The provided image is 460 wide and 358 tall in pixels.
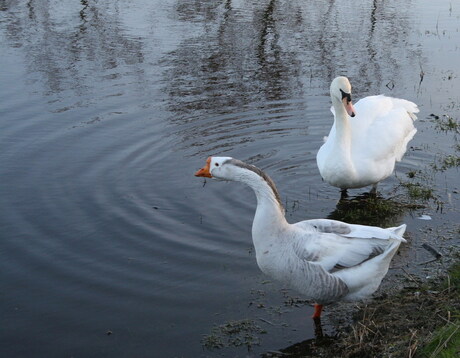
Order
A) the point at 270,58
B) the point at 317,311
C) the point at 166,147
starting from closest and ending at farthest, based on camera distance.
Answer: the point at 317,311 → the point at 166,147 → the point at 270,58

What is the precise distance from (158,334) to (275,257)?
1.23 metres

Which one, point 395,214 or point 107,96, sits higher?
point 107,96

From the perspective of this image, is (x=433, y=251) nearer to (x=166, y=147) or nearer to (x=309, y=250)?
(x=309, y=250)

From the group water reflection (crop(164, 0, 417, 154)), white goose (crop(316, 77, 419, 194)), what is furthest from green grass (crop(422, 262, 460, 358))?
water reflection (crop(164, 0, 417, 154))

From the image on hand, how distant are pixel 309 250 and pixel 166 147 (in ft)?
15.2

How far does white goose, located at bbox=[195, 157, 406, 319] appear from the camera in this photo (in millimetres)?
5699

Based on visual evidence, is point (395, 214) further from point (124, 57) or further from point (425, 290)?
point (124, 57)

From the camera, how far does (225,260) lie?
23.5ft

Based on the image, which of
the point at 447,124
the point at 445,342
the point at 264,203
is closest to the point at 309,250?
the point at 264,203

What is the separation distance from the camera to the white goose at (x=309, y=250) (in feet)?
18.7

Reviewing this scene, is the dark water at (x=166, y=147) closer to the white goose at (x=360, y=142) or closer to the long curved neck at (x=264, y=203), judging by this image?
the white goose at (x=360, y=142)

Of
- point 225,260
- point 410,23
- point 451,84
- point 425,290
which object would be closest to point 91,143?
point 225,260

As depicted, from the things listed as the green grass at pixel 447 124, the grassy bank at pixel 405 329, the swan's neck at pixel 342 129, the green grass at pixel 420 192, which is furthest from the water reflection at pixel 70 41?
the grassy bank at pixel 405 329

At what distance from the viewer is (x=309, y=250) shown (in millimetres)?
5789
